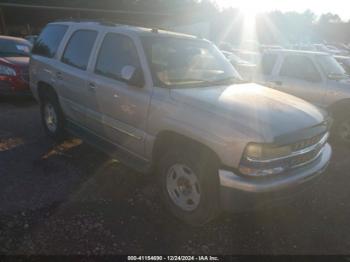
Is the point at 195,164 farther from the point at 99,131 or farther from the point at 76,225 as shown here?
the point at 99,131

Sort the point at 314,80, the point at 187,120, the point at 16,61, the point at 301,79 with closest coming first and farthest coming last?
the point at 187,120 → the point at 314,80 → the point at 301,79 → the point at 16,61

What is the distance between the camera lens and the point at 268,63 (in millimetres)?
7555

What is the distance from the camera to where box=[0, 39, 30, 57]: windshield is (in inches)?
355

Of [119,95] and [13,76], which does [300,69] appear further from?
[13,76]

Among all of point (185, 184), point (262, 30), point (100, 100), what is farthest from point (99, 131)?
point (262, 30)

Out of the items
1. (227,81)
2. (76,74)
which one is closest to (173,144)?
(227,81)

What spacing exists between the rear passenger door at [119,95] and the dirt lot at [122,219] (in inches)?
25.8

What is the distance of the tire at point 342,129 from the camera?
21.0 ft

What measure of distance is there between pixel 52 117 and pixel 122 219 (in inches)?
112

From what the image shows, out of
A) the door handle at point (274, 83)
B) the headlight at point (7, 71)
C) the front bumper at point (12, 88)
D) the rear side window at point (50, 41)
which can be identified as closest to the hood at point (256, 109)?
the rear side window at point (50, 41)

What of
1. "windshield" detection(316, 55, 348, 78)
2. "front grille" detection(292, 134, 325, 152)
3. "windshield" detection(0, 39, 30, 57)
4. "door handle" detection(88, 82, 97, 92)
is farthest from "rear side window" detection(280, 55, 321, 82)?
"windshield" detection(0, 39, 30, 57)

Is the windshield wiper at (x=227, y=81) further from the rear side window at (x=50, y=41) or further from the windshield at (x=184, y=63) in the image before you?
the rear side window at (x=50, y=41)

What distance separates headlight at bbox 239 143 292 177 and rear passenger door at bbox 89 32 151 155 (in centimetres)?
129

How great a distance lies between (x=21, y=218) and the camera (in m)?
3.59
